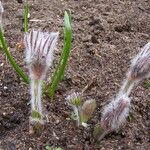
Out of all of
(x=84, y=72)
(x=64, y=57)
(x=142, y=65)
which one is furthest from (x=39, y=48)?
(x=84, y=72)

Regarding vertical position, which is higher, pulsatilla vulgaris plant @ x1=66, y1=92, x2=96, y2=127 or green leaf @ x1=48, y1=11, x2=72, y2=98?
green leaf @ x1=48, y1=11, x2=72, y2=98

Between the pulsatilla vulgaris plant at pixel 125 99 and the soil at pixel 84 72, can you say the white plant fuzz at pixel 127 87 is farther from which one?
the soil at pixel 84 72

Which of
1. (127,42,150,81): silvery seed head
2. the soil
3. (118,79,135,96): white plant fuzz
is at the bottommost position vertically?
the soil

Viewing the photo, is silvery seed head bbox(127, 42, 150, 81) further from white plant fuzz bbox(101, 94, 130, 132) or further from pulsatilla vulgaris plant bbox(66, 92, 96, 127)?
pulsatilla vulgaris plant bbox(66, 92, 96, 127)

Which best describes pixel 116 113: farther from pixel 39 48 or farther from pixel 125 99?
pixel 39 48

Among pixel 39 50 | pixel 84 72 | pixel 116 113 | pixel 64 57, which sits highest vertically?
pixel 39 50

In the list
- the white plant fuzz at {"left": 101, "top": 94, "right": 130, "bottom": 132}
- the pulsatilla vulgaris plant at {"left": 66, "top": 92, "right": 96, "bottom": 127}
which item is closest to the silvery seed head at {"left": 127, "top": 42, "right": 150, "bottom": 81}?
the white plant fuzz at {"left": 101, "top": 94, "right": 130, "bottom": 132}

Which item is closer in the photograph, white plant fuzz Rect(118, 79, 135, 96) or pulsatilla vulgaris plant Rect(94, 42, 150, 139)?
pulsatilla vulgaris plant Rect(94, 42, 150, 139)
